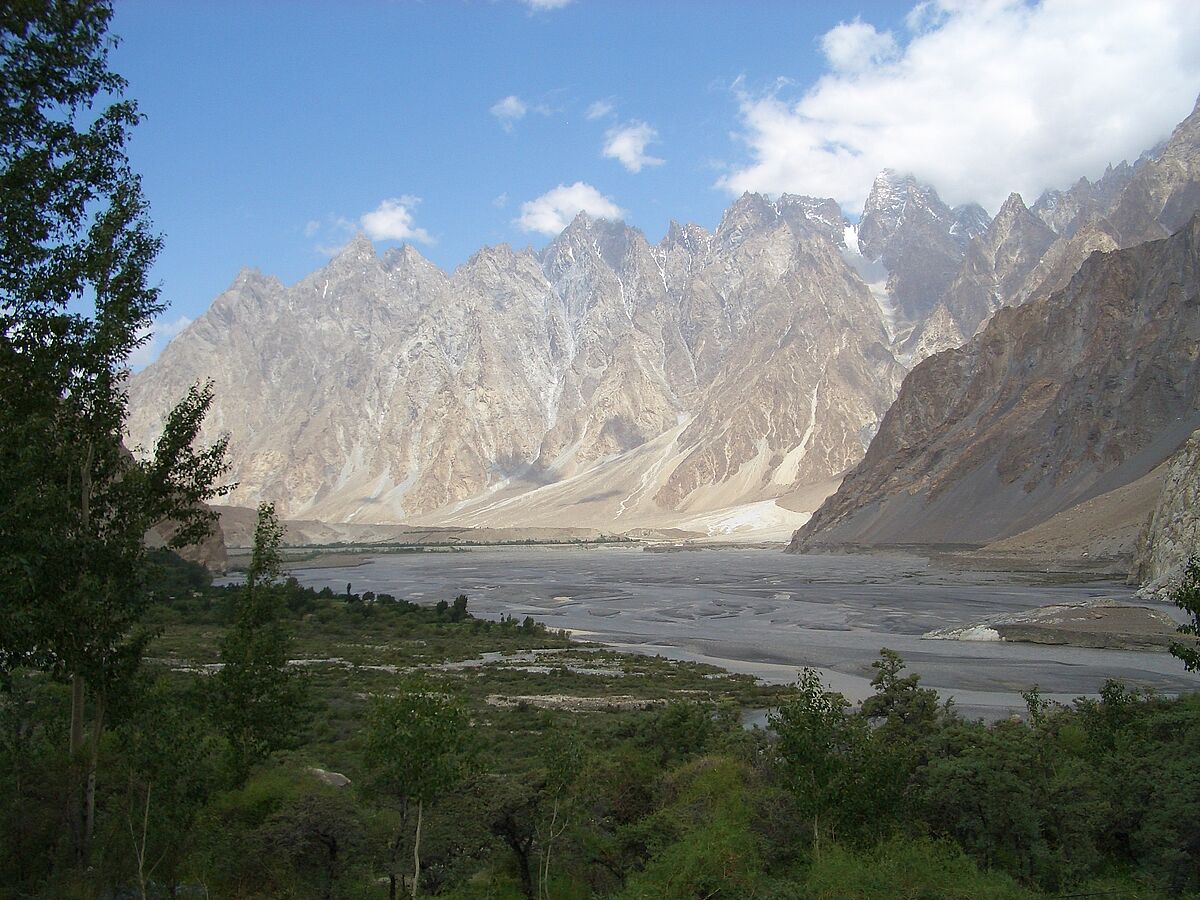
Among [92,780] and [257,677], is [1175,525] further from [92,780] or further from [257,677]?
[92,780]

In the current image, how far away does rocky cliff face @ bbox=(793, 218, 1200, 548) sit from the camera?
10938cm

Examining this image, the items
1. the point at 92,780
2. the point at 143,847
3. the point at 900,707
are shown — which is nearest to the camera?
the point at 143,847

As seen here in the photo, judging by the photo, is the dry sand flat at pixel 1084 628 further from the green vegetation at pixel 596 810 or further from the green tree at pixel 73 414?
the green tree at pixel 73 414

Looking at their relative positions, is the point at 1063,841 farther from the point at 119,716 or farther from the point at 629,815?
the point at 119,716

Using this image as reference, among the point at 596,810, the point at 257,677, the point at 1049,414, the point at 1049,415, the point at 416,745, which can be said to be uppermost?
the point at 1049,414

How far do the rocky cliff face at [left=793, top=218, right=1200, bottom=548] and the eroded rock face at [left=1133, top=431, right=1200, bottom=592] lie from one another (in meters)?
41.6

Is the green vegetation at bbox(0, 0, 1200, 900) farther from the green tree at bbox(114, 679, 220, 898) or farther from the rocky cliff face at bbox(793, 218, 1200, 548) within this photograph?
the rocky cliff face at bbox(793, 218, 1200, 548)

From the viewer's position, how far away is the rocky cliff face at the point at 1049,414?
359 feet

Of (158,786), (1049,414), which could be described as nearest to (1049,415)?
(1049,414)

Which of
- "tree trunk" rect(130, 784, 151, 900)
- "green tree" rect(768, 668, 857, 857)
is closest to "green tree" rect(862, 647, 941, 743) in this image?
"green tree" rect(768, 668, 857, 857)

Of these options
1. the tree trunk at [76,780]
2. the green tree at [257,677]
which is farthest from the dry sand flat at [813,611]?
the tree trunk at [76,780]

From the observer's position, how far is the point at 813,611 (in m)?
64.8

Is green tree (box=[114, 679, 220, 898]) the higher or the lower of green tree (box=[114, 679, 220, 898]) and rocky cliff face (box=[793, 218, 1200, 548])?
the lower

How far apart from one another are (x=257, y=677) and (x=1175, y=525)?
61395 millimetres
